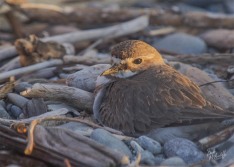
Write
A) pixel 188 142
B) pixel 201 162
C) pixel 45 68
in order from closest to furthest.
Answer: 1. pixel 201 162
2. pixel 188 142
3. pixel 45 68

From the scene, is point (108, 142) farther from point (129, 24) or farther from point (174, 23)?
point (174, 23)

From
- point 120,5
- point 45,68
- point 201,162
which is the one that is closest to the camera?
point 201,162

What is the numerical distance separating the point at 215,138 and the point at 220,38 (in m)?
3.79

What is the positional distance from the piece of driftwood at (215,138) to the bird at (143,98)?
Result: 0.12 meters

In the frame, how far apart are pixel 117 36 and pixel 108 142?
3.84 metres

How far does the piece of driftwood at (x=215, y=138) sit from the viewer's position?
5047mm

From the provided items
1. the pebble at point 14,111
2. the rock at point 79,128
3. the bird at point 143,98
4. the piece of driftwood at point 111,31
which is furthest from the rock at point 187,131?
the piece of driftwood at point 111,31

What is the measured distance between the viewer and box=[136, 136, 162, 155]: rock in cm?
505

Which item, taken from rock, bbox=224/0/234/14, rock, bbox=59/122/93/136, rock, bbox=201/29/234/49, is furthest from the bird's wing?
rock, bbox=224/0/234/14

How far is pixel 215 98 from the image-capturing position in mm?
6012

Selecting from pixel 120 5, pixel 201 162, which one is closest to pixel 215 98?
pixel 201 162

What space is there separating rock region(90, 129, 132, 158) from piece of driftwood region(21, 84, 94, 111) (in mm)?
844

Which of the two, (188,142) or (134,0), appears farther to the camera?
(134,0)

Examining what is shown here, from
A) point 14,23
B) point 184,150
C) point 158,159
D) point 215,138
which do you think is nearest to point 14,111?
point 158,159
